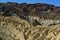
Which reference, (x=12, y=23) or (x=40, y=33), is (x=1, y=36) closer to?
(x=40, y=33)

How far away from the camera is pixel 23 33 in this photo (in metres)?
24.8

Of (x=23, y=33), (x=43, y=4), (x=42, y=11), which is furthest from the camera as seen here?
(x=43, y=4)

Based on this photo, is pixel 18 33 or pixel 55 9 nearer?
pixel 18 33

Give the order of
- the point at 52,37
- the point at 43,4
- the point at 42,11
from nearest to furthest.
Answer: the point at 52,37
the point at 42,11
the point at 43,4

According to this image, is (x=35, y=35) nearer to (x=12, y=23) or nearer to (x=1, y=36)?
(x=1, y=36)

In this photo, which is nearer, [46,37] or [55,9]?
[46,37]

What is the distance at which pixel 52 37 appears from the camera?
20844 mm

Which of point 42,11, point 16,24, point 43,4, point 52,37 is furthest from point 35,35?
point 43,4

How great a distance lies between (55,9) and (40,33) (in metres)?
44.2

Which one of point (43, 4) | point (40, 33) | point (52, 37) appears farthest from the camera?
point (43, 4)

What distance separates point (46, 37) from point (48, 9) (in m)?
45.5

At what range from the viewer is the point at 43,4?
7381cm

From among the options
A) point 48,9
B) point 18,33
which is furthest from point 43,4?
point 18,33

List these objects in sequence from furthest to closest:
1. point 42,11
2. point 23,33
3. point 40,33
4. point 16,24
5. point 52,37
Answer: point 42,11
point 16,24
point 23,33
point 40,33
point 52,37
